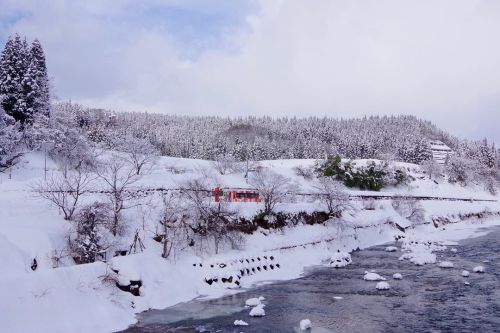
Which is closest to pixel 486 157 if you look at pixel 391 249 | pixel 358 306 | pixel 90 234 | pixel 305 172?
pixel 305 172

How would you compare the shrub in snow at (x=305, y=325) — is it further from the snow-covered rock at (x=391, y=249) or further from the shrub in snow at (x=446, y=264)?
the snow-covered rock at (x=391, y=249)

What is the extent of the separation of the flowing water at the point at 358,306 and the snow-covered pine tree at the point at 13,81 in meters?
35.2

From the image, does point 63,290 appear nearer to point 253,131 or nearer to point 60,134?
point 60,134

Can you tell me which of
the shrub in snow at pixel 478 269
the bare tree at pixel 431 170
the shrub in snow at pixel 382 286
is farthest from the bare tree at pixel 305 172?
the shrub in snow at pixel 382 286

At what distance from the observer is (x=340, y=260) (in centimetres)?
3400

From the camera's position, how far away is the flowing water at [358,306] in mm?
18422

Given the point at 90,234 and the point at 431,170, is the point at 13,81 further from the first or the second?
the point at 431,170

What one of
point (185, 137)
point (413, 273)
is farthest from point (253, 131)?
point (413, 273)

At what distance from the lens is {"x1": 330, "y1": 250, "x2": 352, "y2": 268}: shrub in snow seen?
3325 centimetres

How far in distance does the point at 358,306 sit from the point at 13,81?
143 feet

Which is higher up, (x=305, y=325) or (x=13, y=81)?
(x=13, y=81)

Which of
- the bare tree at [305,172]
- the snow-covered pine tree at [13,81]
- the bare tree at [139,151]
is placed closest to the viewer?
the snow-covered pine tree at [13,81]

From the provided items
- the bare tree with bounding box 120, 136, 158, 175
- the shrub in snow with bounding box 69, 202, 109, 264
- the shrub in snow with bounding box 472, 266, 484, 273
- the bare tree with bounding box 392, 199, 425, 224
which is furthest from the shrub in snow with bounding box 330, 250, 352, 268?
the bare tree with bounding box 120, 136, 158, 175

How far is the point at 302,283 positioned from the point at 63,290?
48.4ft
